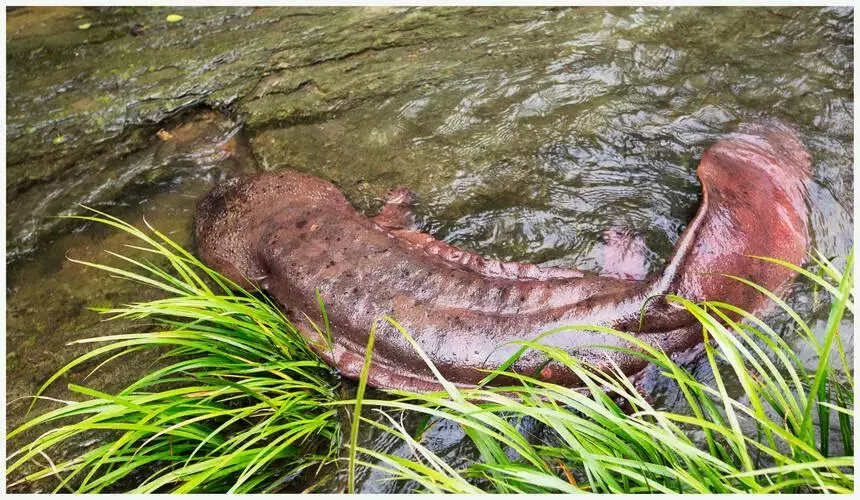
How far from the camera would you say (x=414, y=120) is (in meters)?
5.59

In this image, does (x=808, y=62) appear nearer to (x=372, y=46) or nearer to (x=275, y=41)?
(x=372, y=46)

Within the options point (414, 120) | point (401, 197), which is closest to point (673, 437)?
point (401, 197)

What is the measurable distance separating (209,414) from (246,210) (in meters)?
1.79

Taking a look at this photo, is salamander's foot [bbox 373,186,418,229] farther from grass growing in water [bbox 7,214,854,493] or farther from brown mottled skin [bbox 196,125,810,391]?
grass growing in water [bbox 7,214,854,493]

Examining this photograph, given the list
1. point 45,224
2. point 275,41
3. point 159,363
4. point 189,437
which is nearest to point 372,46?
point 275,41

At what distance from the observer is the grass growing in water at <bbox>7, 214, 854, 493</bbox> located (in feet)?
7.99

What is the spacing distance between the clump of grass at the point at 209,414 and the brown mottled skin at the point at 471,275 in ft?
1.09

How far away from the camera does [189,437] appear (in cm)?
324

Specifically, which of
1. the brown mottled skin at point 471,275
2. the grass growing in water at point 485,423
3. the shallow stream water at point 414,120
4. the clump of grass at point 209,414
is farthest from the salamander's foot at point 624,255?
the clump of grass at point 209,414

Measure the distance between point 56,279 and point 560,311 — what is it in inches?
147

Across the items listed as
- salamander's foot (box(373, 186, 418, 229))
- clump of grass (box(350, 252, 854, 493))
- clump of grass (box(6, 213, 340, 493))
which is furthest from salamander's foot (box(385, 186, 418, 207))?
clump of grass (box(350, 252, 854, 493))

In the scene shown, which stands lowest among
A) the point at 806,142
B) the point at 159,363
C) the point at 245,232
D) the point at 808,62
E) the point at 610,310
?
the point at 159,363

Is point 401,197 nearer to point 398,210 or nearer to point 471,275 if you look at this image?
point 398,210

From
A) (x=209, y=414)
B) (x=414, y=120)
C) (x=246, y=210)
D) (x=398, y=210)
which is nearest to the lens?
(x=209, y=414)
